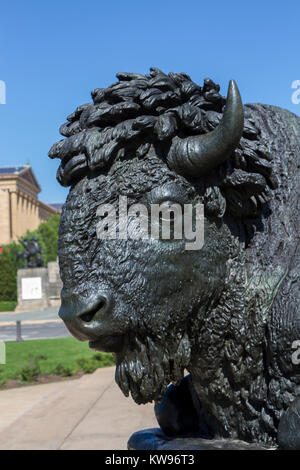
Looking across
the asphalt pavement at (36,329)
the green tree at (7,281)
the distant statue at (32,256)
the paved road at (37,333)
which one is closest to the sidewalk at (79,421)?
the paved road at (37,333)

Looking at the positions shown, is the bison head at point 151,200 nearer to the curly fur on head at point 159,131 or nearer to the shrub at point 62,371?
the curly fur on head at point 159,131

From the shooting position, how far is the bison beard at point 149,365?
111cm

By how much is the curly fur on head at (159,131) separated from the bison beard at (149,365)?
335 mm

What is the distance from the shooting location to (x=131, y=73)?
1203 mm

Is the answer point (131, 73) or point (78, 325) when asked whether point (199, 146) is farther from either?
point (78, 325)

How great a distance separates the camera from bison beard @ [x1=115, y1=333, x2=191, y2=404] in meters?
1.11

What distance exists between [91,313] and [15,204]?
196ft

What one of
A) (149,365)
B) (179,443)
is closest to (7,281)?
(179,443)

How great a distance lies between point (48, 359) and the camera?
876 centimetres

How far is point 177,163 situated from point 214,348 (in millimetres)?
447

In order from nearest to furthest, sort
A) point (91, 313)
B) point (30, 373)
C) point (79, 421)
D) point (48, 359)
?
point (91, 313)
point (79, 421)
point (30, 373)
point (48, 359)

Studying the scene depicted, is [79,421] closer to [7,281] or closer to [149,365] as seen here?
[149,365]

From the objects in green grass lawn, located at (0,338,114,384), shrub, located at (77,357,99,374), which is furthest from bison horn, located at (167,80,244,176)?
shrub, located at (77,357,99,374)

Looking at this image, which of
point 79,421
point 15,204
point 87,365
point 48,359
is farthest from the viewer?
point 15,204
